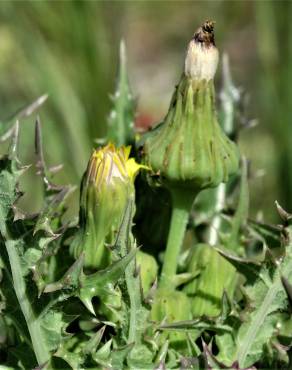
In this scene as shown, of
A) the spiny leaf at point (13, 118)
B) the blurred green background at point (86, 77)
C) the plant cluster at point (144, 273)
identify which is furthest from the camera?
the blurred green background at point (86, 77)

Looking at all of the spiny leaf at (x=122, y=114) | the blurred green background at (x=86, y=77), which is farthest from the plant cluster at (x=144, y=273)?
the blurred green background at (x=86, y=77)

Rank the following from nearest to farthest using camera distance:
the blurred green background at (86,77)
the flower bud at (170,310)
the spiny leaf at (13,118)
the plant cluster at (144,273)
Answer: the plant cluster at (144,273) < the flower bud at (170,310) < the spiny leaf at (13,118) < the blurred green background at (86,77)

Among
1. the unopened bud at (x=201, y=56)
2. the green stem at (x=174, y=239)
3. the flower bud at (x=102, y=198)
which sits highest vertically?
the unopened bud at (x=201, y=56)

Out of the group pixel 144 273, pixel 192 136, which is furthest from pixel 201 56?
pixel 144 273

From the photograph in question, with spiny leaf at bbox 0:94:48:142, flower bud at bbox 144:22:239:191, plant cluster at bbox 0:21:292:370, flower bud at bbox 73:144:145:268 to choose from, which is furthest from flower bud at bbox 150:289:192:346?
spiny leaf at bbox 0:94:48:142

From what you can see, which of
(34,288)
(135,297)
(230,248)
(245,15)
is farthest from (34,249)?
(245,15)

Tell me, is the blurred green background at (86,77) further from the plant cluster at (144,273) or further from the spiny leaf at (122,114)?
the plant cluster at (144,273)

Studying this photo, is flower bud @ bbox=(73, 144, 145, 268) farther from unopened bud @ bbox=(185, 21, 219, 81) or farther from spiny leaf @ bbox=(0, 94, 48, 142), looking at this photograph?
spiny leaf @ bbox=(0, 94, 48, 142)
